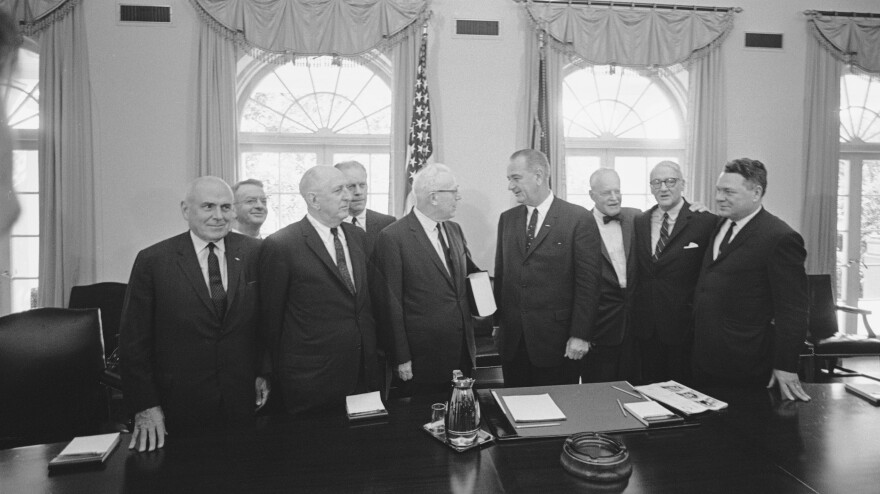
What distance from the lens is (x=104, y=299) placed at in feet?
14.3

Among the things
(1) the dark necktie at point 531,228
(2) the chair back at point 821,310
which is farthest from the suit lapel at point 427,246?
(2) the chair back at point 821,310

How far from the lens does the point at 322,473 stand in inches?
57.0

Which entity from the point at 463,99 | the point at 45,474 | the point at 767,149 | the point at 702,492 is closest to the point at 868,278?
the point at 767,149

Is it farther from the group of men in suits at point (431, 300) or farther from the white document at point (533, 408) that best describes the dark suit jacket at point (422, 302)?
the white document at point (533, 408)

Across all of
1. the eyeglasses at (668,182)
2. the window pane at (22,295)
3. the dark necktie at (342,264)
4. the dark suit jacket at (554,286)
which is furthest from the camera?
the window pane at (22,295)

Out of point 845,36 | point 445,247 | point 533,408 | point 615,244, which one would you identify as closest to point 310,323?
point 445,247

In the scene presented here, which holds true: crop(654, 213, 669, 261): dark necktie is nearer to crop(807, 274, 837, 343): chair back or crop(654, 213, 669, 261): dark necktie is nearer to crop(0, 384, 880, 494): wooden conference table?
crop(0, 384, 880, 494): wooden conference table

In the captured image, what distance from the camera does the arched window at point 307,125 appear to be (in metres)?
5.23

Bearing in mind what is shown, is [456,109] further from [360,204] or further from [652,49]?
[652,49]

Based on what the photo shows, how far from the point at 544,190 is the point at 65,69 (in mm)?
4572

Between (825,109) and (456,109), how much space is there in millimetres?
4136

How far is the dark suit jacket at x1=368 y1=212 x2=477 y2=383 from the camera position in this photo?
2750mm

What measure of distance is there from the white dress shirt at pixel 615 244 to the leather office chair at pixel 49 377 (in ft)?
10.6

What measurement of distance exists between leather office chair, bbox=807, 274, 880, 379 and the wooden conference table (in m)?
3.11
